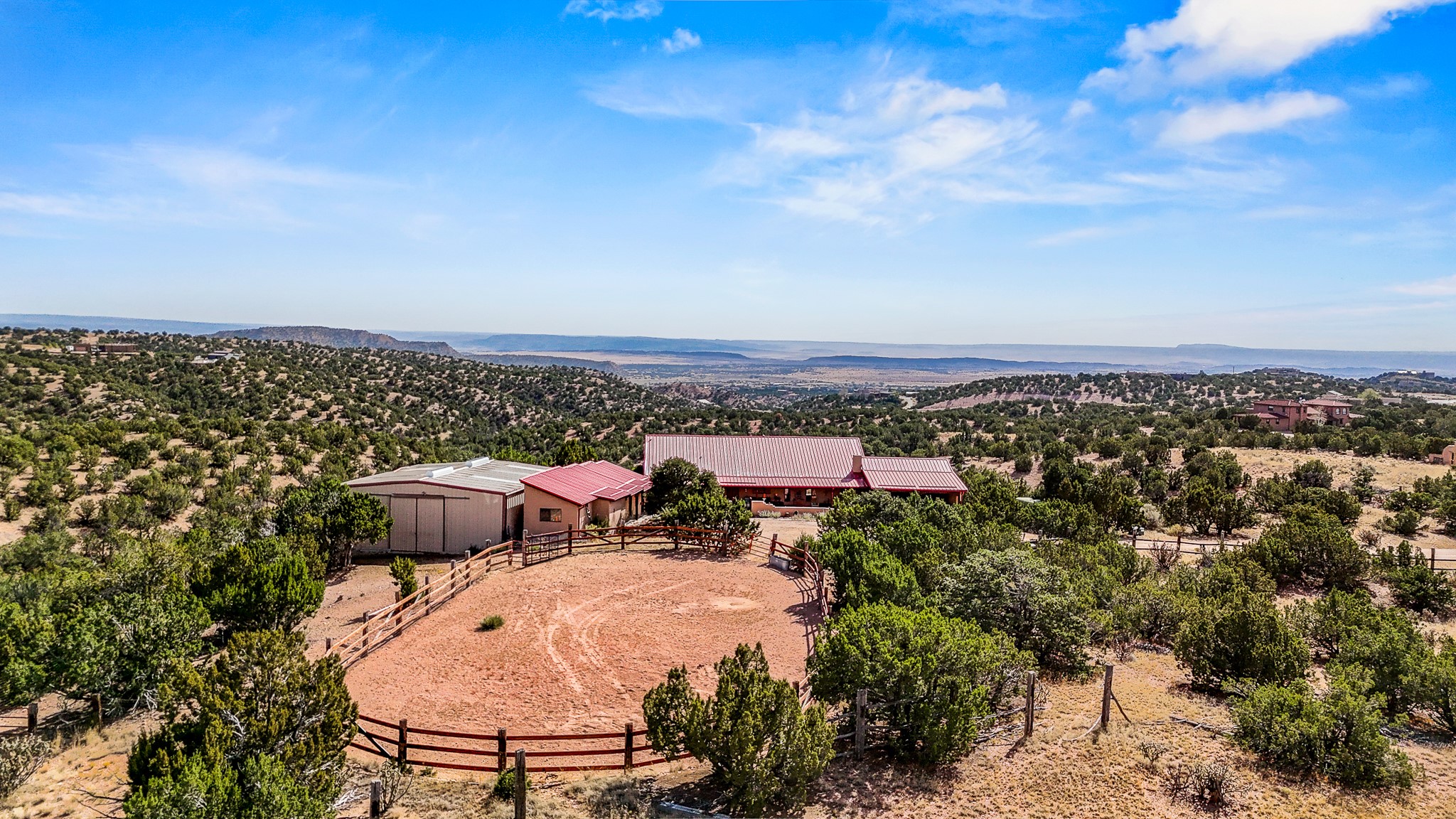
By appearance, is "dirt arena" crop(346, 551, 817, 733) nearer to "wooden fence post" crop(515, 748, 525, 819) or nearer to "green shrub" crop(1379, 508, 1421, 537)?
"wooden fence post" crop(515, 748, 525, 819)

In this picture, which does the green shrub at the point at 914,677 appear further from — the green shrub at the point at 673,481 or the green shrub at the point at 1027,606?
the green shrub at the point at 673,481

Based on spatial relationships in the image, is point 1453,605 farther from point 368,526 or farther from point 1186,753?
point 368,526

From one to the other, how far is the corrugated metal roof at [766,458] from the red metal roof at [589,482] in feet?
11.8

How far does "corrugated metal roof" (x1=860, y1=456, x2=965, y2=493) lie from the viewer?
121 feet

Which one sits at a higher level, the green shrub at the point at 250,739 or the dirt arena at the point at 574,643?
the green shrub at the point at 250,739

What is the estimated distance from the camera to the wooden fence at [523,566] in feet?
36.3

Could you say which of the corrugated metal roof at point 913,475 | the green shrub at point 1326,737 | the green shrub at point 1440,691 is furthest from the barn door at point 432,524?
the green shrub at point 1440,691

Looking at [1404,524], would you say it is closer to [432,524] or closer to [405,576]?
[405,576]

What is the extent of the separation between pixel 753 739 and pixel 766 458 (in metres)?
31.4

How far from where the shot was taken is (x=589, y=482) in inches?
1202

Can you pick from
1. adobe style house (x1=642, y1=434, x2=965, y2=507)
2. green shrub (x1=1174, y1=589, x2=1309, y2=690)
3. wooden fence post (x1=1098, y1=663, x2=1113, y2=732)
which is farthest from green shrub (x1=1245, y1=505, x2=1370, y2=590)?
wooden fence post (x1=1098, y1=663, x2=1113, y2=732)

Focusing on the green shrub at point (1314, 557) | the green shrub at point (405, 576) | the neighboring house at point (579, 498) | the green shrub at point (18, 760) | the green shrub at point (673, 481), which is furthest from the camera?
the green shrub at point (673, 481)

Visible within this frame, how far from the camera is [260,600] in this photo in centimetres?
1619

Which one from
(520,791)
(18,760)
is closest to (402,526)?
(18,760)
